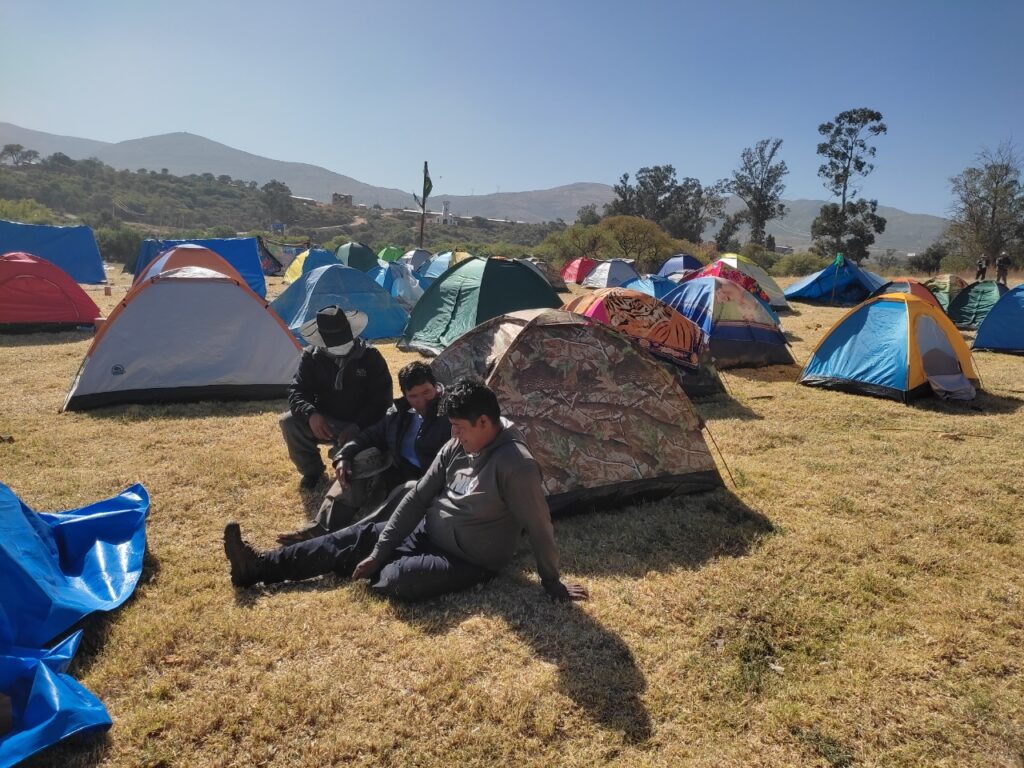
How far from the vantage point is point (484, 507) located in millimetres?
3225

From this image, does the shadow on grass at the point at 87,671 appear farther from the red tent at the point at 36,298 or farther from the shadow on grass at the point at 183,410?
the red tent at the point at 36,298

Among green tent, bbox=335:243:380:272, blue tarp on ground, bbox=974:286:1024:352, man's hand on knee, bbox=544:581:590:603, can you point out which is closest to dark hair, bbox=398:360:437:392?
man's hand on knee, bbox=544:581:590:603

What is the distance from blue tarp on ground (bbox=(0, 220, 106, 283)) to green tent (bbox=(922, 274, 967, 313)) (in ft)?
80.1

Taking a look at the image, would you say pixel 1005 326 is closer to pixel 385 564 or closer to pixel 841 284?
pixel 841 284

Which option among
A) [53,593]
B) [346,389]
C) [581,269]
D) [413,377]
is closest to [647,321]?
[346,389]

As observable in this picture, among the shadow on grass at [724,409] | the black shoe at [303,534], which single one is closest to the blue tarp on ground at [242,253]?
the shadow on grass at [724,409]

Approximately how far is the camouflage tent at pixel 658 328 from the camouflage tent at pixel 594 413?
2.76 meters

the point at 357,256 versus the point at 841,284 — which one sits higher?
the point at 357,256

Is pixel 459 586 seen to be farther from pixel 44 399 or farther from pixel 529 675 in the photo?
pixel 44 399

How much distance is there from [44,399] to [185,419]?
6.24 feet

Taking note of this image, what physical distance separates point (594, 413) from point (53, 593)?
3406 mm

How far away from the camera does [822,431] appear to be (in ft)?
22.2

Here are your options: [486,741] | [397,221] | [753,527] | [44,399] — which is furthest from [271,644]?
[397,221]

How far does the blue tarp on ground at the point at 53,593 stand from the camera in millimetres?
2322
